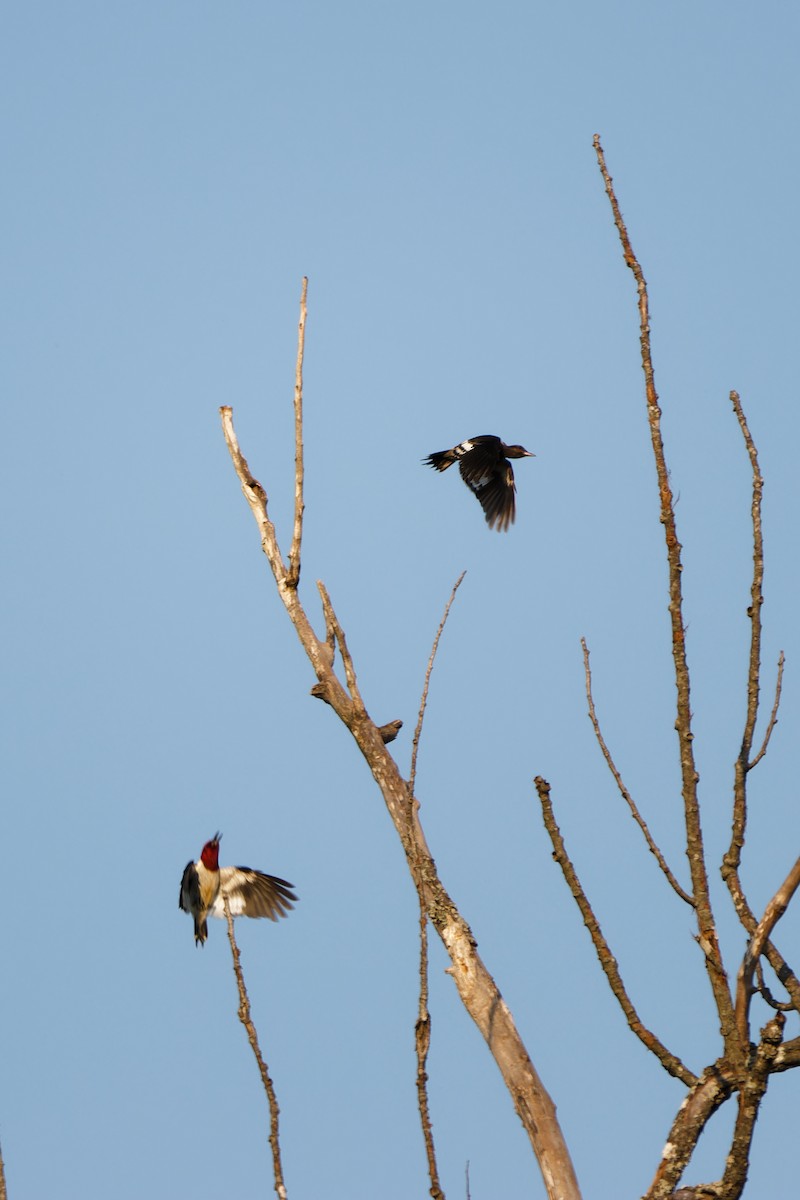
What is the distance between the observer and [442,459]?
13750mm

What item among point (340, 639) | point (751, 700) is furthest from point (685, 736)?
point (340, 639)

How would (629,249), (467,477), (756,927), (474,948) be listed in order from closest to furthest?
(756,927) → (629,249) → (474,948) → (467,477)

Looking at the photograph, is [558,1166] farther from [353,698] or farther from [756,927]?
[353,698]

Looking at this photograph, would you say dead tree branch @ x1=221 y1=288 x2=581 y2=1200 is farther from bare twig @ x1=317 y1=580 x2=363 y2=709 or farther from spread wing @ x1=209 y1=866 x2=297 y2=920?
spread wing @ x1=209 y1=866 x2=297 y2=920

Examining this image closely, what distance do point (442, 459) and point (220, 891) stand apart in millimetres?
6045

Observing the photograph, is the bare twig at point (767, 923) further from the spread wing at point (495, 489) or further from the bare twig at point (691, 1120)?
the spread wing at point (495, 489)

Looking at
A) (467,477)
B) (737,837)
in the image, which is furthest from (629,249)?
(467,477)

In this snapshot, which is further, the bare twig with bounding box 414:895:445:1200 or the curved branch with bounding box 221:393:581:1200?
the curved branch with bounding box 221:393:581:1200

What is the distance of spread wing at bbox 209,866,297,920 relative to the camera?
9.27 meters

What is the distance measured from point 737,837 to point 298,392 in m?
2.68

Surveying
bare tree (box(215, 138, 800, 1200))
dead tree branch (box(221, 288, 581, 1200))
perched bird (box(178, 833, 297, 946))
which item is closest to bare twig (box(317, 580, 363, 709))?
dead tree branch (box(221, 288, 581, 1200))

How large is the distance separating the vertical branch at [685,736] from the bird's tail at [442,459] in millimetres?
9792

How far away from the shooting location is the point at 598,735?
12.5ft

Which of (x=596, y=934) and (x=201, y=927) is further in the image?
(x=201, y=927)
